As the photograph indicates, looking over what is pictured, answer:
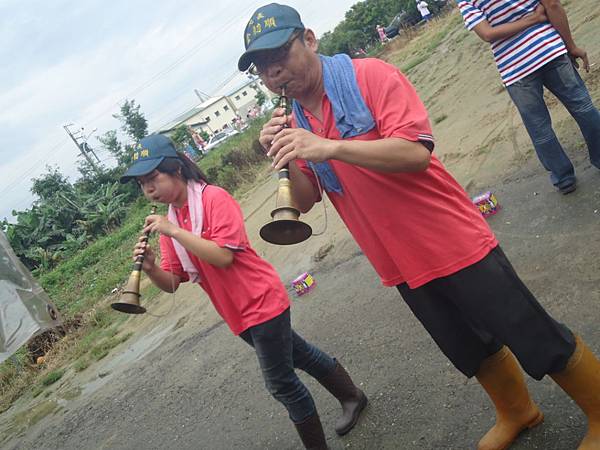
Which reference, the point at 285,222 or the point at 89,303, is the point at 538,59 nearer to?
the point at 285,222

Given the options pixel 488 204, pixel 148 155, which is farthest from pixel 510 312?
pixel 488 204

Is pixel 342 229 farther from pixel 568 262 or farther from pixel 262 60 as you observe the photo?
pixel 262 60

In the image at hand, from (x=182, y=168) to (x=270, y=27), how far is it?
1119 mm

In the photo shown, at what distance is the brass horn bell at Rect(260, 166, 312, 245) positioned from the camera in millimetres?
2061

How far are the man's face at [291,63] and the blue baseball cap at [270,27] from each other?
0.10ft

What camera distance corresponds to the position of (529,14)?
3576 mm

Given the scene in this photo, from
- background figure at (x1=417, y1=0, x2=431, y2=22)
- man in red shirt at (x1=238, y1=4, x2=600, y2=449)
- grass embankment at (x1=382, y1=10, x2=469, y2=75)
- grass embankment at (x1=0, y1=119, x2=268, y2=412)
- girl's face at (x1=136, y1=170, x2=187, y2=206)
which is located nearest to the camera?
man in red shirt at (x1=238, y1=4, x2=600, y2=449)

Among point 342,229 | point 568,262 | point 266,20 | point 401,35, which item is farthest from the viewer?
point 401,35

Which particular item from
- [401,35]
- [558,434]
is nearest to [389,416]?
[558,434]

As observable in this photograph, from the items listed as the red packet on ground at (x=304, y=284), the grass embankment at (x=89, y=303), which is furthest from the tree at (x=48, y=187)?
the red packet on ground at (x=304, y=284)

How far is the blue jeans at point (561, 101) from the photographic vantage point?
3602mm

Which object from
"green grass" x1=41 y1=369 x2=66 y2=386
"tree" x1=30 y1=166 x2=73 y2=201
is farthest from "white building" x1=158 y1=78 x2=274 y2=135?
"green grass" x1=41 y1=369 x2=66 y2=386

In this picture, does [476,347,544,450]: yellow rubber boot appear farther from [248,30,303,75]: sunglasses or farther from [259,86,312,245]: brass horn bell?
[248,30,303,75]: sunglasses

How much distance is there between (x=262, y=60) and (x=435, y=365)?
2.19 metres
